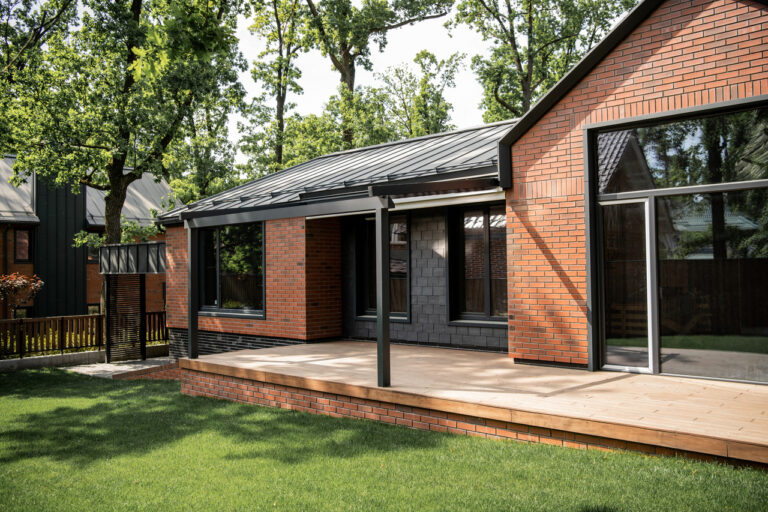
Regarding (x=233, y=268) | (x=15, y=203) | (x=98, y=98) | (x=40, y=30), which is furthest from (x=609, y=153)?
(x=15, y=203)

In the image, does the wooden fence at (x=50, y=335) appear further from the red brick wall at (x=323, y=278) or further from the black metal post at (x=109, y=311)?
the red brick wall at (x=323, y=278)

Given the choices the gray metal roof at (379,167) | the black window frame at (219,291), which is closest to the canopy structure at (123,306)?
the gray metal roof at (379,167)

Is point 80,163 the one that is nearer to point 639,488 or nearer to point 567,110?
point 567,110

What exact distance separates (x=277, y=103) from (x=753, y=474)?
24814 millimetres

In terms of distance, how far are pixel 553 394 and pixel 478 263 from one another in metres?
4.05

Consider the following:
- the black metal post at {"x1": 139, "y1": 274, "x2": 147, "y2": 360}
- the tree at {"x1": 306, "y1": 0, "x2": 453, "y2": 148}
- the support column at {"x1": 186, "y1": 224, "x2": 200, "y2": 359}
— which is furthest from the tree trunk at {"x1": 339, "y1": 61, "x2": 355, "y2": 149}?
the support column at {"x1": 186, "y1": 224, "x2": 200, "y2": 359}

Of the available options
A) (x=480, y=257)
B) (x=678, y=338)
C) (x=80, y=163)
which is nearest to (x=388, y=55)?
(x=80, y=163)

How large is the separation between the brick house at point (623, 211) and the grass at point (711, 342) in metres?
0.02

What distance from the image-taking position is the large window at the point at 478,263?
9.62m

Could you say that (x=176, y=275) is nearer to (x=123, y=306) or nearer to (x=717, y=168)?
(x=123, y=306)

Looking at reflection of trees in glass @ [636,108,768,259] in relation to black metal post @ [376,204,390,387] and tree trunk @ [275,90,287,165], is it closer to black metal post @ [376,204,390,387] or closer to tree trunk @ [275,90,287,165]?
black metal post @ [376,204,390,387]

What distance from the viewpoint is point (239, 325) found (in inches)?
521

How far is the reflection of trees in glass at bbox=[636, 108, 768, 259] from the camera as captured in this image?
20.7ft

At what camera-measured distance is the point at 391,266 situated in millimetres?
11156
